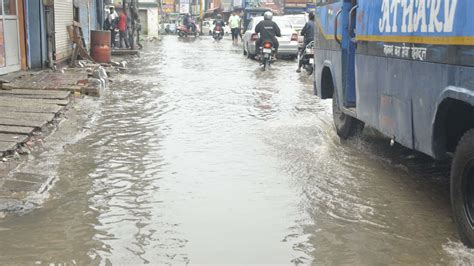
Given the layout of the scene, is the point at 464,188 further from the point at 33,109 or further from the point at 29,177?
the point at 33,109

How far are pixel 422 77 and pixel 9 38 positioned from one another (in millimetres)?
10730

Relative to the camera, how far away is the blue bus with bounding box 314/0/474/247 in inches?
Answer: 162

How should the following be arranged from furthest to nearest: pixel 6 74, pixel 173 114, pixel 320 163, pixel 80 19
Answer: pixel 80 19 → pixel 6 74 → pixel 173 114 → pixel 320 163

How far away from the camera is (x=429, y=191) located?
5.82 meters

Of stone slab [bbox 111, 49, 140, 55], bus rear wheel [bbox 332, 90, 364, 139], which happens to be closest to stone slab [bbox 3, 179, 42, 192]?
bus rear wheel [bbox 332, 90, 364, 139]

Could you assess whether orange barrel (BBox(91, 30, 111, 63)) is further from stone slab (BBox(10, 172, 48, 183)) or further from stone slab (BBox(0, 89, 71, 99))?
stone slab (BBox(10, 172, 48, 183))

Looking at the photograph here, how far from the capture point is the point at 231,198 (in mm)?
5520

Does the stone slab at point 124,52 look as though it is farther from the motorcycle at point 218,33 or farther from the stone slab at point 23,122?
the motorcycle at point 218,33

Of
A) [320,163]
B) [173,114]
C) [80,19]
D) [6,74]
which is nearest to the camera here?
[320,163]

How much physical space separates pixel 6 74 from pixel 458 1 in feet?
35.5

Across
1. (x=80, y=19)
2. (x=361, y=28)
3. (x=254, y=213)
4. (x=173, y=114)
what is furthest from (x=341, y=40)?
(x=80, y=19)

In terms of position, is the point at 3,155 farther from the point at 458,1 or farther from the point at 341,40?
the point at 458,1

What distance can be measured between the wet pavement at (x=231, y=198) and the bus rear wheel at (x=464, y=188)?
165mm

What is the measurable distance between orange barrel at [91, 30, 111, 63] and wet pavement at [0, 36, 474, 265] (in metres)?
8.42
